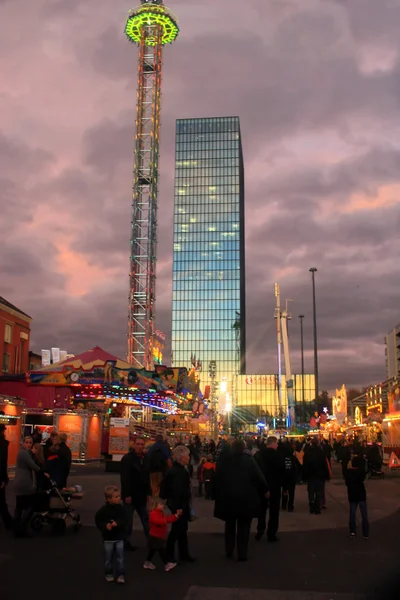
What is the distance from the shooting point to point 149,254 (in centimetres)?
7006

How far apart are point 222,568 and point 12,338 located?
130ft

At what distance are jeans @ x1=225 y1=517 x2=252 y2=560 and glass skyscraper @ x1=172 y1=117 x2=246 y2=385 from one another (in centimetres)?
12159

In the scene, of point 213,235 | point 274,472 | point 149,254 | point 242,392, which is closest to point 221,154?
point 213,235

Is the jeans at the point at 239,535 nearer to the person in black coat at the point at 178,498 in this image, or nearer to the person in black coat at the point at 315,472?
the person in black coat at the point at 178,498

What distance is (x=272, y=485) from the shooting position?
34.1 ft

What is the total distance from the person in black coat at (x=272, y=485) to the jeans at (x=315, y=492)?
2.44 metres

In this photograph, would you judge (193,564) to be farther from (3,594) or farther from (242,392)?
(242,392)

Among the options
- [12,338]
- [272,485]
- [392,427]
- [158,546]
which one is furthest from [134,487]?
[12,338]

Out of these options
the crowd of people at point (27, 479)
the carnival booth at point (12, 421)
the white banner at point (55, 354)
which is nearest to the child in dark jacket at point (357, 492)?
the crowd of people at point (27, 479)

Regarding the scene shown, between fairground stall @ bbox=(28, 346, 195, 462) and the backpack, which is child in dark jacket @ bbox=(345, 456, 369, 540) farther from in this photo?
fairground stall @ bbox=(28, 346, 195, 462)

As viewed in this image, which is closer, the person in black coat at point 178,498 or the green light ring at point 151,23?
the person in black coat at point 178,498

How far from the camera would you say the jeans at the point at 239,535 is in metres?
7.99

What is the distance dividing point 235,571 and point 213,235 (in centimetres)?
12539

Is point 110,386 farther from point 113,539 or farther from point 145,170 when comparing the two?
point 145,170
